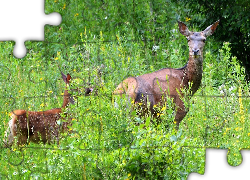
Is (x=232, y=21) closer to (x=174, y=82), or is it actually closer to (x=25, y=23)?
(x=174, y=82)

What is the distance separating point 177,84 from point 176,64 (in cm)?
196

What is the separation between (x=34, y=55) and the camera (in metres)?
9.30

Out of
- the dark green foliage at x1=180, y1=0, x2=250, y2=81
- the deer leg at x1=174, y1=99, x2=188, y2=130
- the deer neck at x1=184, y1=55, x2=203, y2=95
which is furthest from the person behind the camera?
the dark green foliage at x1=180, y1=0, x2=250, y2=81

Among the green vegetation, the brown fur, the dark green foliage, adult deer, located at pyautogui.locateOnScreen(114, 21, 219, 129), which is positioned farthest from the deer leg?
the dark green foliage

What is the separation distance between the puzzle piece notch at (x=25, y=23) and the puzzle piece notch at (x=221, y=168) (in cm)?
217

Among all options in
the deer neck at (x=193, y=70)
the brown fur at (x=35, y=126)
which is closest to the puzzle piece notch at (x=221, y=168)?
the brown fur at (x=35, y=126)

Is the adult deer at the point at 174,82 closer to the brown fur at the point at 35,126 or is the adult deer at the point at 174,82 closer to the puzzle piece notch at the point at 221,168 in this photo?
the brown fur at the point at 35,126

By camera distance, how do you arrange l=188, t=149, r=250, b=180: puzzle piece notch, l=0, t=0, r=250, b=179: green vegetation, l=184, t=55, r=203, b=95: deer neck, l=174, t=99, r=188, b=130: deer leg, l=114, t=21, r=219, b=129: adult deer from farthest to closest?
l=184, t=55, r=203, b=95: deer neck → l=174, t=99, r=188, b=130: deer leg → l=114, t=21, r=219, b=129: adult deer → l=0, t=0, r=250, b=179: green vegetation → l=188, t=149, r=250, b=180: puzzle piece notch

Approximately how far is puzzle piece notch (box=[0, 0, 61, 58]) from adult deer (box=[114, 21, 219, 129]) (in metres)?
1.28

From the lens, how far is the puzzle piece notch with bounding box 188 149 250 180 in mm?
5477

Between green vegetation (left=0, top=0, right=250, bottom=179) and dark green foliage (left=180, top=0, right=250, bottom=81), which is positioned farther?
dark green foliage (left=180, top=0, right=250, bottom=81)

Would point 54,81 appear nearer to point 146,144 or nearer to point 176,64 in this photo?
point 176,64

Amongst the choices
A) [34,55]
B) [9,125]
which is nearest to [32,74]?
[34,55]

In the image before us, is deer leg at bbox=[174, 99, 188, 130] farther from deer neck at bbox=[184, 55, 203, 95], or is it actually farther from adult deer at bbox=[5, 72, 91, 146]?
adult deer at bbox=[5, 72, 91, 146]
